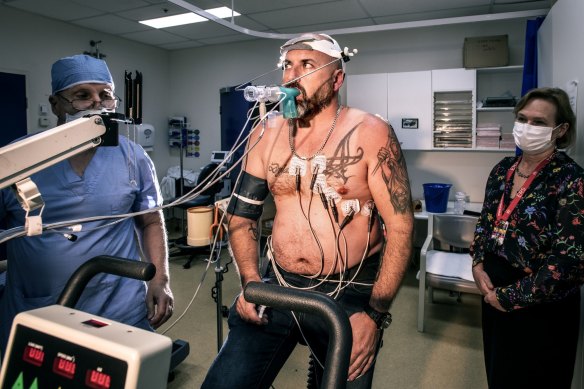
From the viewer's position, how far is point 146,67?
621 centimetres

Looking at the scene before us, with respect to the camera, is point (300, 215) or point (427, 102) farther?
point (427, 102)

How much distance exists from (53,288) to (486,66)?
430cm

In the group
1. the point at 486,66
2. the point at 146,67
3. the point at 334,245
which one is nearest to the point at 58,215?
the point at 334,245

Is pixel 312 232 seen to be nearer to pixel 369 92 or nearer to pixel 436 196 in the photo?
pixel 436 196

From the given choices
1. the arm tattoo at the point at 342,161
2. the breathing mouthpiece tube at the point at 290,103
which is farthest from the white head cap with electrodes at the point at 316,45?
the arm tattoo at the point at 342,161

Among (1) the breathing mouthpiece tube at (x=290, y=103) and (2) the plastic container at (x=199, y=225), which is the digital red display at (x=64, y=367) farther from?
(2) the plastic container at (x=199, y=225)

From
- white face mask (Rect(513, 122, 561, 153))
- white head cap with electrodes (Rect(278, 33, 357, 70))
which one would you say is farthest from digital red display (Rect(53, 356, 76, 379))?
white face mask (Rect(513, 122, 561, 153))

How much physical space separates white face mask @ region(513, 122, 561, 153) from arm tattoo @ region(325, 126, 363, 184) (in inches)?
34.3

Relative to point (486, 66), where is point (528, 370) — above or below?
below

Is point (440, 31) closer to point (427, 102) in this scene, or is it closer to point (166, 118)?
point (427, 102)

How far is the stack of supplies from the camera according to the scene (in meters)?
4.25

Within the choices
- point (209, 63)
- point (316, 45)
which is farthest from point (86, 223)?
point (209, 63)

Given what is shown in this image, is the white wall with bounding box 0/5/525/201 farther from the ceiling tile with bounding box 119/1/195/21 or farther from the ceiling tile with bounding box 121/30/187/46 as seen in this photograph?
the ceiling tile with bounding box 119/1/195/21

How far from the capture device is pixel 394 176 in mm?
1425
